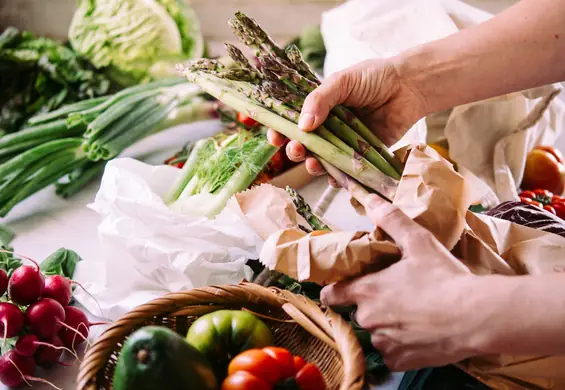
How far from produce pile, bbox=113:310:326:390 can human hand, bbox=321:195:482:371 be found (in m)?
0.10

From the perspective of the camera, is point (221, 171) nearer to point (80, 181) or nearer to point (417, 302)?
point (80, 181)

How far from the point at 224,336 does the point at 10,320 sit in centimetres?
34

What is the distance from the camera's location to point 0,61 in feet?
5.81

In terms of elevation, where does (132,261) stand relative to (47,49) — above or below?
below

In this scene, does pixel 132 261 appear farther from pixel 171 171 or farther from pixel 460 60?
pixel 460 60

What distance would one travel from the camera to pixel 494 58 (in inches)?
41.3

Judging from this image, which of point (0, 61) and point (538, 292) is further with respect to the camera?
point (0, 61)

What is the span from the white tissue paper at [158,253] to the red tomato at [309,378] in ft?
1.23

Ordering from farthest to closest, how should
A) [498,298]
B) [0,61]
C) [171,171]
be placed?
[0,61], [171,171], [498,298]

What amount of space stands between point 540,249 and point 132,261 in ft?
2.25

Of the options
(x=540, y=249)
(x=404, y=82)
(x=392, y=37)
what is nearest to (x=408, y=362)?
(x=540, y=249)

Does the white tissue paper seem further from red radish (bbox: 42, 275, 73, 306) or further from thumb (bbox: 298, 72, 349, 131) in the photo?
thumb (bbox: 298, 72, 349, 131)

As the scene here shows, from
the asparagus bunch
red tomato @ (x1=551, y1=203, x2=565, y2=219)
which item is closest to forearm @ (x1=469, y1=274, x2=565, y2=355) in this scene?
the asparagus bunch

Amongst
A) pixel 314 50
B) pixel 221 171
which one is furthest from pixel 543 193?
pixel 314 50
